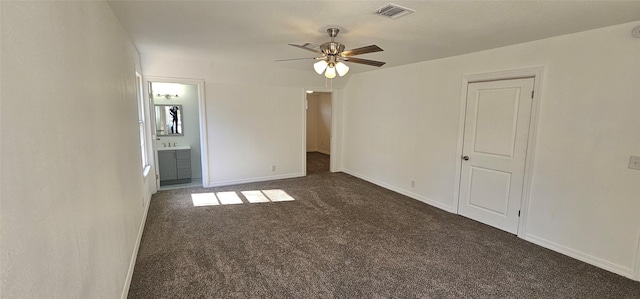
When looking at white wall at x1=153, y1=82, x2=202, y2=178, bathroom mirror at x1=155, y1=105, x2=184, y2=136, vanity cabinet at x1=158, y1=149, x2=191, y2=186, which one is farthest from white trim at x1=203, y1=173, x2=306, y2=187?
bathroom mirror at x1=155, y1=105, x2=184, y2=136

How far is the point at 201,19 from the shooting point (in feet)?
8.50

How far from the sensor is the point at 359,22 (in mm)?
2637

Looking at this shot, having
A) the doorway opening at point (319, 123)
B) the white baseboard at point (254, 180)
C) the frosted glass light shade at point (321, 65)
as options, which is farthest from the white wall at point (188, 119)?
the frosted glass light shade at point (321, 65)

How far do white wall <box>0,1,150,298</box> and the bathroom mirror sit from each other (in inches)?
156

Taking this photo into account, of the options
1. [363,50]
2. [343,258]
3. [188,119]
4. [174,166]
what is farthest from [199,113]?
[343,258]

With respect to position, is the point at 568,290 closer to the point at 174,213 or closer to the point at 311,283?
the point at 311,283

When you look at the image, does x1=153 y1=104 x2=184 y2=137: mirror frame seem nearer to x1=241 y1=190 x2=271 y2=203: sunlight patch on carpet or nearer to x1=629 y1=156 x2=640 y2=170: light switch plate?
x1=241 y1=190 x2=271 y2=203: sunlight patch on carpet

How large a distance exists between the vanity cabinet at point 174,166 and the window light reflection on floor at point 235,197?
1.33 meters

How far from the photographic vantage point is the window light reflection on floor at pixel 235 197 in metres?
4.48

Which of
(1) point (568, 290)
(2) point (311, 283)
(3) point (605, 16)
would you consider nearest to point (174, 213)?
(2) point (311, 283)

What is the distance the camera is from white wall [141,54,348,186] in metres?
5.00

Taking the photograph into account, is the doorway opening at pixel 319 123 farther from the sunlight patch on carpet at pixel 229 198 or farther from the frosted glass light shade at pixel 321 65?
the frosted glass light shade at pixel 321 65

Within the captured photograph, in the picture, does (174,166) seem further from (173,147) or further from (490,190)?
(490,190)

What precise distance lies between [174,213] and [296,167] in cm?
274
